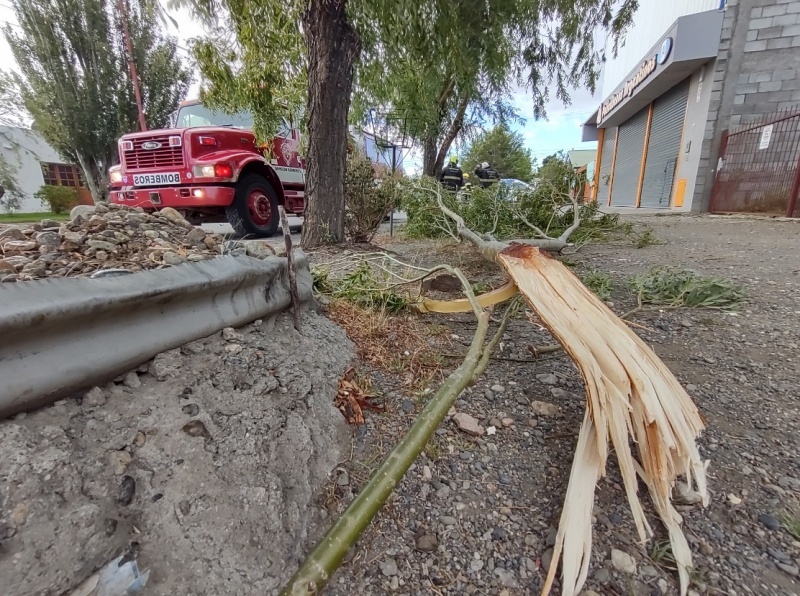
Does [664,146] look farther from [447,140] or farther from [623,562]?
[623,562]

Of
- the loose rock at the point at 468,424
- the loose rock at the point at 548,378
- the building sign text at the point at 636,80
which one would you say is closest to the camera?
the loose rock at the point at 468,424

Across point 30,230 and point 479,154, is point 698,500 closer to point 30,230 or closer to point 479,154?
point 30,230

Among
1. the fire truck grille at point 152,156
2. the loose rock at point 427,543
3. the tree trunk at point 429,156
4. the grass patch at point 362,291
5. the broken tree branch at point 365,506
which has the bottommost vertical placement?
the loose rock at point 427,543

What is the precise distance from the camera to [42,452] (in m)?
0.86

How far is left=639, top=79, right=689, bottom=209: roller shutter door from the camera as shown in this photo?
37.7ft

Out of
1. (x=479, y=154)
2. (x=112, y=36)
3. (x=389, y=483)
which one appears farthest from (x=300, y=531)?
(x=479, y=154)

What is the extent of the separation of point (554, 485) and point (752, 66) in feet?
40.8

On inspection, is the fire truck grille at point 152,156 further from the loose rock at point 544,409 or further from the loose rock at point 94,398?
the loose rock at point 544,409

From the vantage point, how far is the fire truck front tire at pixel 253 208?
6230 millimetres

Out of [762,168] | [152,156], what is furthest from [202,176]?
[762,168]

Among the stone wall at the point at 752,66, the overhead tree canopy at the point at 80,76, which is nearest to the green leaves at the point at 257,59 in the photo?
the stone wall at the point at 752,66

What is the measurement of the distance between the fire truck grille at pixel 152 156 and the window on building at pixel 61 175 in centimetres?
1901

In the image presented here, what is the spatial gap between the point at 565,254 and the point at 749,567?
407 centimetres

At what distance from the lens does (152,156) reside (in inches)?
243
